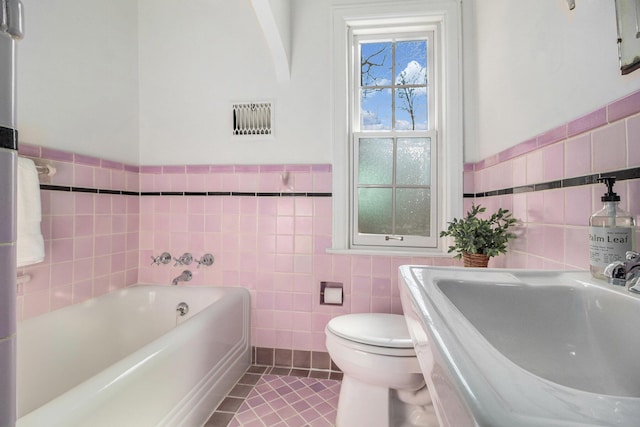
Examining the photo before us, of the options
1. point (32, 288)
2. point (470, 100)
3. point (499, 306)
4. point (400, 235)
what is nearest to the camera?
point (499, 306)

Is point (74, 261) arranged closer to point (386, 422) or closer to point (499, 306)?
point (386, 422)

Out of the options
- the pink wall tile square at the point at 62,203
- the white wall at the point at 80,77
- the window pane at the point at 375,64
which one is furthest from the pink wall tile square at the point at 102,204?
the window pane at the point at 375,64

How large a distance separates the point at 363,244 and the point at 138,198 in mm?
1522

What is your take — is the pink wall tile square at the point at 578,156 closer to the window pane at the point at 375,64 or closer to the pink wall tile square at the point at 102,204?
the window pane at the point at 375,64

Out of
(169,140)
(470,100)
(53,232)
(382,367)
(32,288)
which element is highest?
(470,100)

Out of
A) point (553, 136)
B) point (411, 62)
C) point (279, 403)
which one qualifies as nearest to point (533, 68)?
point (553, 136)

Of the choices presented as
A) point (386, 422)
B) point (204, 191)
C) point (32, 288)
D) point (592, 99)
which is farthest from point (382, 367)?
point (32, 288)

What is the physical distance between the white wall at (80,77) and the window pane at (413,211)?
1759 mm

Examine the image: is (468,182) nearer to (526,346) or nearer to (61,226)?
(526,346)

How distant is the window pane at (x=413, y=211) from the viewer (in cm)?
188

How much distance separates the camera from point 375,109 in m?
1.96

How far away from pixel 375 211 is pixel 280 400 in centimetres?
118

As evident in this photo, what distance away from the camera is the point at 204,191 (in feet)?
6.41

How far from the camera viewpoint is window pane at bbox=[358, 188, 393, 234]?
1.92 m
